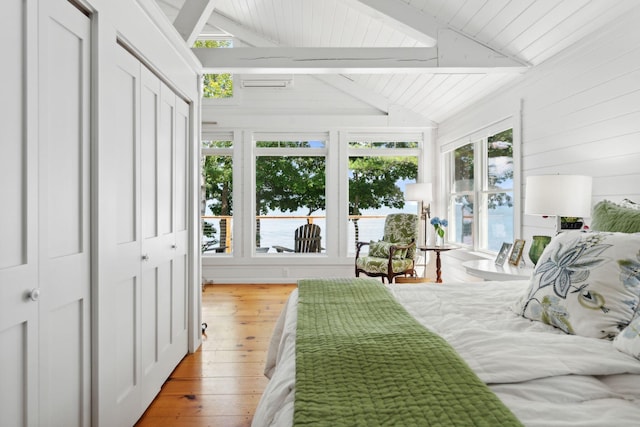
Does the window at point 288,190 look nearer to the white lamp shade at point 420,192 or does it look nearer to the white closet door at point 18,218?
the white lamp shade at point 420,192

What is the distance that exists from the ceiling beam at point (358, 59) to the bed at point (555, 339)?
2.17 metres

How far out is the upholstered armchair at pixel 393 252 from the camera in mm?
4520

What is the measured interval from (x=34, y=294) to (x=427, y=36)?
3301 mm

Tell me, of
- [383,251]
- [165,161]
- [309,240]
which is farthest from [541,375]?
[309,240]

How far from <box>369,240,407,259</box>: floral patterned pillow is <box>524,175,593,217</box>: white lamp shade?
7.85 feet

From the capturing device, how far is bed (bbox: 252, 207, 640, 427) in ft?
2.74

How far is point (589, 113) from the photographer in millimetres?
2604

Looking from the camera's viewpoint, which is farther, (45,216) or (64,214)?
(64,214)

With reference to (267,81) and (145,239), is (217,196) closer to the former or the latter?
(267,81)

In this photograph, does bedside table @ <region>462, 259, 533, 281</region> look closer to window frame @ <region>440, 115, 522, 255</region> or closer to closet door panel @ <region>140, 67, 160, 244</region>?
window frame @ <region>440, 115, 522, 255</region>

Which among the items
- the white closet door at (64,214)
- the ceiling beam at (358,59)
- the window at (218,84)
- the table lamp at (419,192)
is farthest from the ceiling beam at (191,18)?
the table lamp at (419,192)

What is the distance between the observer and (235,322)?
377cm

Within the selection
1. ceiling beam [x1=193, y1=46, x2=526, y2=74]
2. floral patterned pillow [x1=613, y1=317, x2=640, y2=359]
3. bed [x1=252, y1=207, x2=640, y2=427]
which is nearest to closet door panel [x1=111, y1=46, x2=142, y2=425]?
bed [x1=252, y1=207, x2=640, y2=427]

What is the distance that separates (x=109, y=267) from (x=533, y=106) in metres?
3.33
